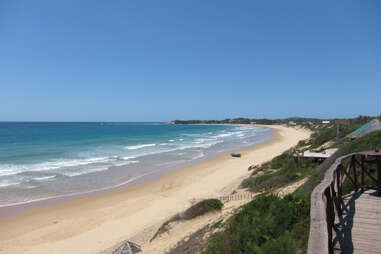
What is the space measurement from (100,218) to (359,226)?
10.9 metres

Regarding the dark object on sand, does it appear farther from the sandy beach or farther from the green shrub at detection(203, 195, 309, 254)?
the green shrub at detection(203, 195, 309, 254)

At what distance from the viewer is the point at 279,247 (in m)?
3.26

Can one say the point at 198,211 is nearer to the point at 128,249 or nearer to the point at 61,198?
the point at 128,249

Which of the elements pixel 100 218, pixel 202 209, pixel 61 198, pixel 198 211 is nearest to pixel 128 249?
pixel 198 211

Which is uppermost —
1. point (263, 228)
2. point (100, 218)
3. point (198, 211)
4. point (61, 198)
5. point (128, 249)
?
point (263, 228)

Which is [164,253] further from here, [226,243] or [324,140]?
[324,140]

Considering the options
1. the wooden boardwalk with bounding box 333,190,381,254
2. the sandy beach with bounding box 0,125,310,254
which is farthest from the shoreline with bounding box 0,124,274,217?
the wooden boardwalk with bounding box 333,190,381,254

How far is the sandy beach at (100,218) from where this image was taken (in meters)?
9.05

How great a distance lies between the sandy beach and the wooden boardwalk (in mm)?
7464

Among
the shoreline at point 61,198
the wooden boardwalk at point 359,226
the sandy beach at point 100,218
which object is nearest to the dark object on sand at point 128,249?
the sandy beach at point 100,218

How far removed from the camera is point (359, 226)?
13.5ft

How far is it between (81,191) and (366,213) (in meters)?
15.8

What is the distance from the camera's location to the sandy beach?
356 inches

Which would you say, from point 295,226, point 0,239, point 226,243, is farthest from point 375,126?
point 0,239
